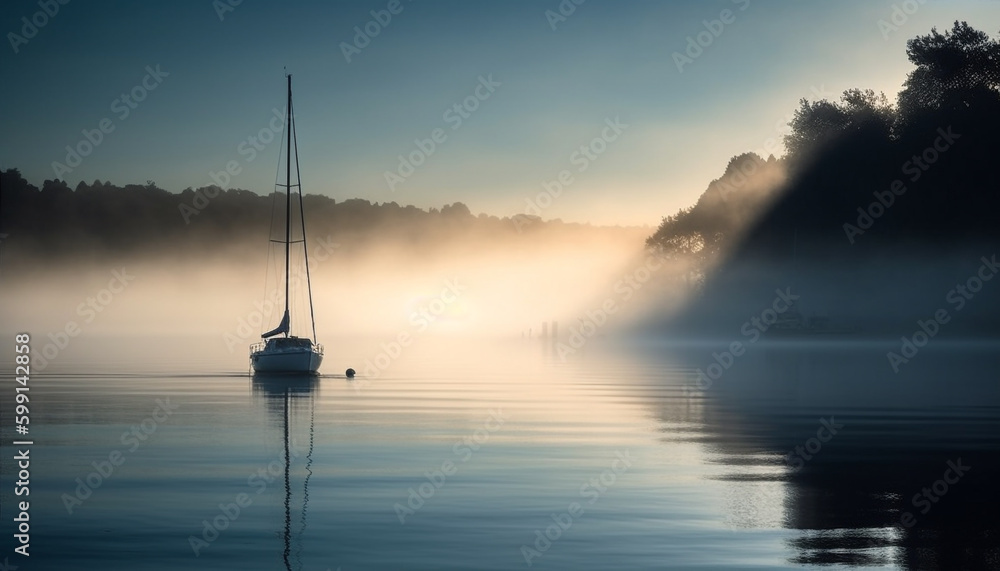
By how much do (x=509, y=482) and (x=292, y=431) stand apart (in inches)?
531

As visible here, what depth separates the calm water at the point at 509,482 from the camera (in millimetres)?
18156

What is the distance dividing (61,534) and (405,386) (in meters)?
45.7

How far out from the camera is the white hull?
73.4 meters

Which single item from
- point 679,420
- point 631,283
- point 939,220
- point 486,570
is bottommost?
point 486,570

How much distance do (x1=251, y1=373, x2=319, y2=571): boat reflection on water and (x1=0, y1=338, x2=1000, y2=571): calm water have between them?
0.11 meters

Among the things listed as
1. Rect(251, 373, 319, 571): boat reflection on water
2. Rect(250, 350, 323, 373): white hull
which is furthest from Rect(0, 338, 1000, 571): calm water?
Rect(250, 350, 323, 373): white hull

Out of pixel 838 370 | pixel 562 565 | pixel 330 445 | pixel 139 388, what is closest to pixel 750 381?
pixel 838 370

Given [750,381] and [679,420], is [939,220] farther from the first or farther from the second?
[679,420]

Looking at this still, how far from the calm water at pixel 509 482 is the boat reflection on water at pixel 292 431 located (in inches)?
4.3

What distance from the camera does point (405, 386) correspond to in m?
65.1

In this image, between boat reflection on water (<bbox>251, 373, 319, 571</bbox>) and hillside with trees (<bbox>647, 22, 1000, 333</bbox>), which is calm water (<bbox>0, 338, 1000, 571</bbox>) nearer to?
boat reflection on water (<bbox>251, 373, 319, 571</bbox>)

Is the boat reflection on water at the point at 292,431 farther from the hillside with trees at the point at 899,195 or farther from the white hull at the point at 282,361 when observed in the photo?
the hillside with trees at the point at 899,195

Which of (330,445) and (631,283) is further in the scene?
(631,283)

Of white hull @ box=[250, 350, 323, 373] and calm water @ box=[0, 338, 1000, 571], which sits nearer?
calm water @ box=[0, 338, 1000, 571]
